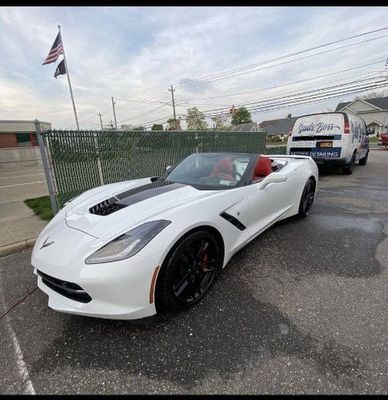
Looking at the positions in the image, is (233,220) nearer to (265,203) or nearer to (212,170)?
(265,203)

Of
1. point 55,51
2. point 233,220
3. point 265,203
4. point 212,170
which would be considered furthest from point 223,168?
point 55,51

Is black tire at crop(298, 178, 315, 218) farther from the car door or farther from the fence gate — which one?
the fence gate

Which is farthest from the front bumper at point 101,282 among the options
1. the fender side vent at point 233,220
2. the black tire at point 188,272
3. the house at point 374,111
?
the house at point 374,111

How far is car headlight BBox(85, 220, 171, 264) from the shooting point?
1.77 m

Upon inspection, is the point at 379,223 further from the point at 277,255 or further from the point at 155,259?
the point at 155,259

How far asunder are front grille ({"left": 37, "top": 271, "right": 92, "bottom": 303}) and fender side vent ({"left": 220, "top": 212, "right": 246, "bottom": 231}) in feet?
4.37

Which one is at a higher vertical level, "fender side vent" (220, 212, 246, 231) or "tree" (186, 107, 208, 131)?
"tree" (186, 107, 208, 131)

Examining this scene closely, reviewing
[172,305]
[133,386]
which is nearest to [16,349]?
[133,386]

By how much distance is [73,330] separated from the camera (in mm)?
2023

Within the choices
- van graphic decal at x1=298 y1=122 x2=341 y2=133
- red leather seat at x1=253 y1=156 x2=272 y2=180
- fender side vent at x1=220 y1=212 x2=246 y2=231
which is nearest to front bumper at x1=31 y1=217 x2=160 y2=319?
fender side vent at x1=220 y1=212 x2=246 y2=231

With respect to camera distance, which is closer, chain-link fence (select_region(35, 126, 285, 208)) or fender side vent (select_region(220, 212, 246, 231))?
fender side vent (select_region(220, 212, 246, 231))

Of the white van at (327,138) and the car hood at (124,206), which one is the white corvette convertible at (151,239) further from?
the white van at (327,138)

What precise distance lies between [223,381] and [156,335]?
1.99 feet

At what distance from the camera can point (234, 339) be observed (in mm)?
1896
